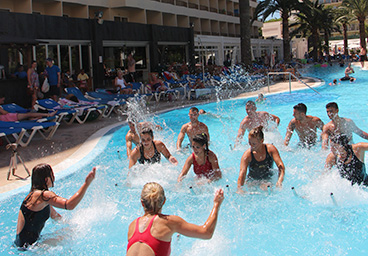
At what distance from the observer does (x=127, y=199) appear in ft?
18.6

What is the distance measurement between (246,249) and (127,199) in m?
2.04

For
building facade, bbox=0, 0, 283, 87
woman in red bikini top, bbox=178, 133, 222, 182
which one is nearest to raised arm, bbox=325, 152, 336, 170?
woman in red bikini top, bbox=178, 133, 222, 182

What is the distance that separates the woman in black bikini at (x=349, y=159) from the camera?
4.68 metres

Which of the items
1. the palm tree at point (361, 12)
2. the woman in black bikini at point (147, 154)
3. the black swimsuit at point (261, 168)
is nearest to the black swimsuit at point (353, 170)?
the black swimsuit at point (261, 168)

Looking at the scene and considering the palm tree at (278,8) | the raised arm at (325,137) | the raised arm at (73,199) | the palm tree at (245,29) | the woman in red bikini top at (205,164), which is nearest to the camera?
the raised arm at (73,199)

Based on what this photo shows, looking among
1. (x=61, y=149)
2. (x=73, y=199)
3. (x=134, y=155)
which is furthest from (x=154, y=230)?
(x=61, y=149)

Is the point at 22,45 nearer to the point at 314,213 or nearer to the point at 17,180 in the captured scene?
the point at 17,180

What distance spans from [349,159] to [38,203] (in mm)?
3511

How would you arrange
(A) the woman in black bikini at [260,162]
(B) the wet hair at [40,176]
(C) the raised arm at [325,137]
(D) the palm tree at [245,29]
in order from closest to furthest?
(B) the wet hair at [40,176], (A) the woman in black bikini at [260,162], (C) the raised arm at [325,137], (D) the palm tree at [245,29]

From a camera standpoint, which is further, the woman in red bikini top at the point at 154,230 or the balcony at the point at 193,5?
the balcony at the point at 193,5

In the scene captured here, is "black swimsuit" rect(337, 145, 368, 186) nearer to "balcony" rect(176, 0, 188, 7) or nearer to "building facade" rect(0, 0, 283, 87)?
"building facade" rect(0, 0, 283, 87)

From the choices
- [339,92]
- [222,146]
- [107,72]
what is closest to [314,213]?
[222,146]

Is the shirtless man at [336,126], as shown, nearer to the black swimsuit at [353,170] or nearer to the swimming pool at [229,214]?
the swimming pool at [229,214]

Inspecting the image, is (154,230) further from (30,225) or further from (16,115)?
(16,115)
